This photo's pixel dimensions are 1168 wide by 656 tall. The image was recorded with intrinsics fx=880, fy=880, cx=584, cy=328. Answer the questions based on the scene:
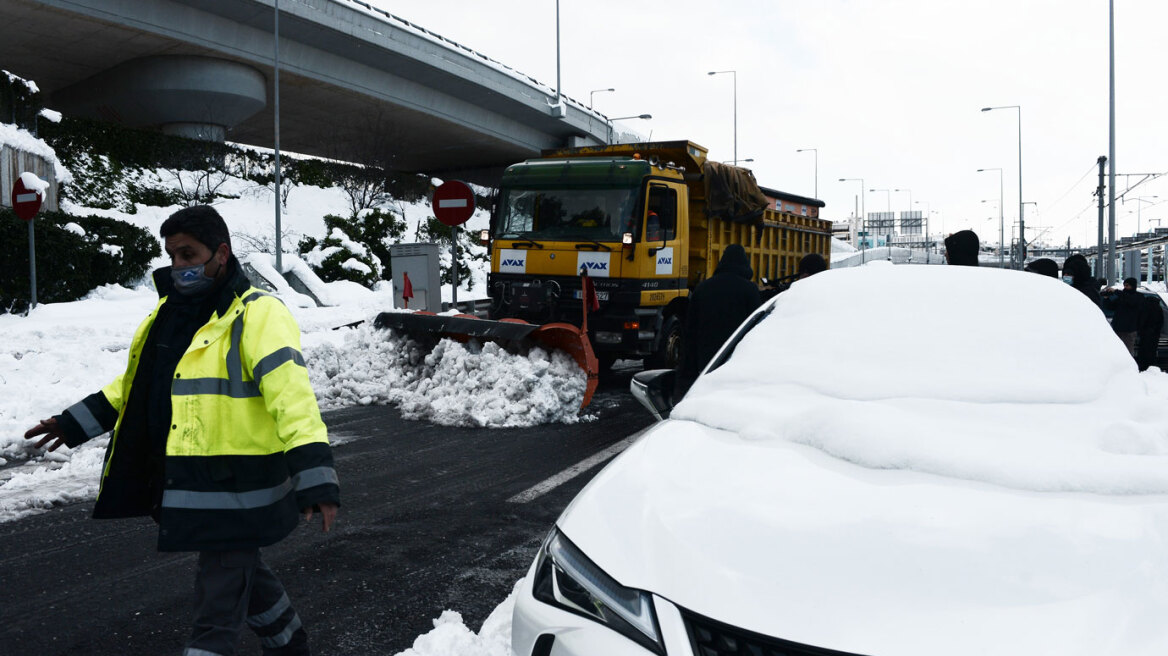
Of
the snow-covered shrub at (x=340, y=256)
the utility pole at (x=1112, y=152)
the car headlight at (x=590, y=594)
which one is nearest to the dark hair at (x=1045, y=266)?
the car headlight at (x=590, y=594)

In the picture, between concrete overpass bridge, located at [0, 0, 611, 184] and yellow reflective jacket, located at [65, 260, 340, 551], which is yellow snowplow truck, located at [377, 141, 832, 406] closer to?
yellow reflective jacket, located at [65, 260, 340, 551]

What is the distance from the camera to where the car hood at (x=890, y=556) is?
180cm

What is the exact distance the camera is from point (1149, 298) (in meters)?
12.6

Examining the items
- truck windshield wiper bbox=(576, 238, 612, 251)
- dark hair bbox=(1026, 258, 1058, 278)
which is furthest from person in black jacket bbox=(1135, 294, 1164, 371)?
truck windshield wiper bbox=(576, 238, 612, 251)

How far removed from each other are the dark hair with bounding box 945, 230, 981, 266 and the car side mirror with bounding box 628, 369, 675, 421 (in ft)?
10.6

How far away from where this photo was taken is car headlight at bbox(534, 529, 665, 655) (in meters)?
2.04

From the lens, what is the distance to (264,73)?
35906 mm

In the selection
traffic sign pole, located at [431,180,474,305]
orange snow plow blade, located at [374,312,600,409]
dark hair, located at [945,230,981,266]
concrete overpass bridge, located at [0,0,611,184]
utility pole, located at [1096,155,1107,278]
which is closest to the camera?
dark hair, located at [945,230,981,266]

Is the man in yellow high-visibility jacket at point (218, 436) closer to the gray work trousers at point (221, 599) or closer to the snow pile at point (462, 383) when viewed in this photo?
the gray work trousers at point (221, 599)

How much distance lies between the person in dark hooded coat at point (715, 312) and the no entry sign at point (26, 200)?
1269 centimetres

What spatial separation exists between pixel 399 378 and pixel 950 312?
7519mm

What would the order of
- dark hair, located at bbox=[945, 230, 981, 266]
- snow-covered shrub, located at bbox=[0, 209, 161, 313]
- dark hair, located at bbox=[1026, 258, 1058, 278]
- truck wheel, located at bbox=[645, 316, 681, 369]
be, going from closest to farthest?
1. dark hair, located at bbox=[945, 230, 981, 266]
2. dark hair, located at bbox=[1026, 258, 1058, 278]
3. truck wheel, located at bbox=[645, 316, 681, 369]
4. snow-covered shrub, located at bbox=[0, 209, 161, 313]

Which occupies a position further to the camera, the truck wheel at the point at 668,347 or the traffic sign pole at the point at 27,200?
the traffic sign pole at the point at 27,200

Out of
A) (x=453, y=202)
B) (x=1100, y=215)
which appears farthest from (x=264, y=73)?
(x=1100, y=215)
